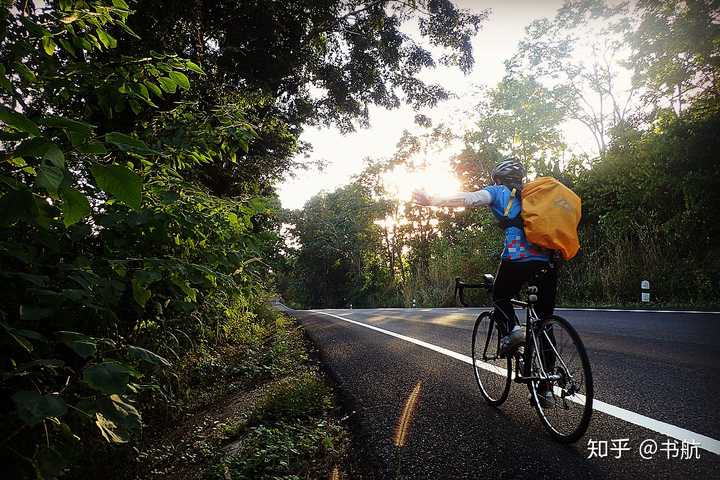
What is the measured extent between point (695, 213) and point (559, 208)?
32.9ft

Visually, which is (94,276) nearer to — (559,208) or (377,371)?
(559,208)

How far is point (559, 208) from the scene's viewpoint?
9.07ft

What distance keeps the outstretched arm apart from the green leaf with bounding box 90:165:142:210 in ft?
7.46

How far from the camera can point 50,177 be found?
0.92 metres

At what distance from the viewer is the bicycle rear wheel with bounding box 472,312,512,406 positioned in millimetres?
3357

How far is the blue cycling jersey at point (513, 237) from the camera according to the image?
299 centimetres

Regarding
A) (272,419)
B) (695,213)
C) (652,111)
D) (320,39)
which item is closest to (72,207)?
(272,419)

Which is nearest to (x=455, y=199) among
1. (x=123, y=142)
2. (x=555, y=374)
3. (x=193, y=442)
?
(x=555, y=374)

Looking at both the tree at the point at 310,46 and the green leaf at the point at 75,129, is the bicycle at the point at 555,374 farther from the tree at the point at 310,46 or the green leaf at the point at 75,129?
the tree at the point at 310,46

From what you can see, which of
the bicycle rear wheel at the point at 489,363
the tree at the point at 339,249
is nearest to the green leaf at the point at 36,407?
the bicycle rear wheel at the point at 489,363

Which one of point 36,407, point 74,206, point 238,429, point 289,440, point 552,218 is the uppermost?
point 552,218

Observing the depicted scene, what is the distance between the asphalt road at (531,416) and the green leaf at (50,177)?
6.80 ft

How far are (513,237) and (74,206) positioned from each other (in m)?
2.85

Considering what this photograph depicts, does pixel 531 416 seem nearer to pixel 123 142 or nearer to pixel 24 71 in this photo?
pixel 123 142
